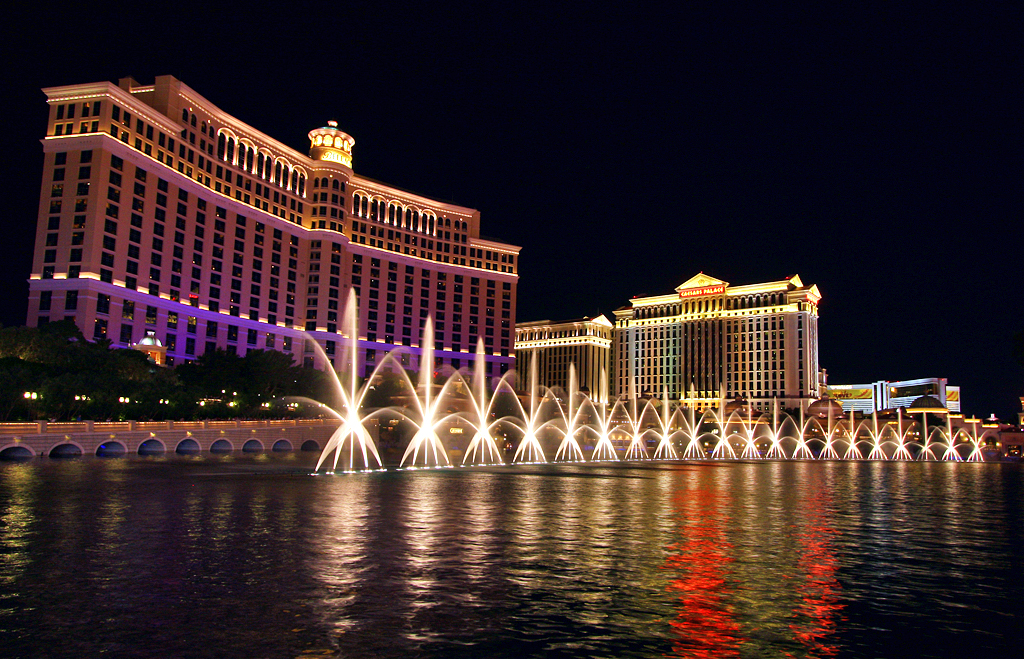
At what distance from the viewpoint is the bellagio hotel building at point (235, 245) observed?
97188 mm

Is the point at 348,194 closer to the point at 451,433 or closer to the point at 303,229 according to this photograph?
the point at 303,229

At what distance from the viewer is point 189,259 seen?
373 feet

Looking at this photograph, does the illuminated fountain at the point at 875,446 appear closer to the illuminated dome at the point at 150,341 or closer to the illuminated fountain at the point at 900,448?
the illuminated fountain at the point at 900,448

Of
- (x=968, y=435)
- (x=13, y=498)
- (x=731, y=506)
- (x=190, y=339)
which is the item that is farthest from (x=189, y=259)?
(x=968, y=435)

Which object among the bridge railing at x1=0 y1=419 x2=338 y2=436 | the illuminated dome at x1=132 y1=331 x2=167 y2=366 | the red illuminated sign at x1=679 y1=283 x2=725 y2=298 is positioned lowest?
the bridge railing at x1=0 y1=419 x2=338 y2=436

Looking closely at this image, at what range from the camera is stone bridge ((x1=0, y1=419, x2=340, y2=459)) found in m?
53.8

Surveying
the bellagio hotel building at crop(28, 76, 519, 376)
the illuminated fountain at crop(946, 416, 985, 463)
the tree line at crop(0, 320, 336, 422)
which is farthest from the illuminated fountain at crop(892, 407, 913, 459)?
the tree line at crop(0, 320, 336, 422)

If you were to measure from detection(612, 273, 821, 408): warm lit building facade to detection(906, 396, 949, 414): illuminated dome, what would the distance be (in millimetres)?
29719

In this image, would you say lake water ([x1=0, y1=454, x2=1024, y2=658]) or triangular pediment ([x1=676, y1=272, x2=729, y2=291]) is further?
triangular pediment ([x1=676, y1=272, x2=729, y2=291])

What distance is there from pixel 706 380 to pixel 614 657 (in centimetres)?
19031

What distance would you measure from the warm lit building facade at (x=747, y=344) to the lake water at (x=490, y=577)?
158285 mm

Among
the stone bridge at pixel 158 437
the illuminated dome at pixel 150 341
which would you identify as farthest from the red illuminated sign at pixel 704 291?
the illuminated dome at pixel 150 341

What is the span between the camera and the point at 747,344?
189125 millimetres

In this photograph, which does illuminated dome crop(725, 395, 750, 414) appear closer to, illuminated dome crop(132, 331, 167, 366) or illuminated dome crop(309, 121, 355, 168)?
illuminated dome crop(309, 121, 355, 168)
